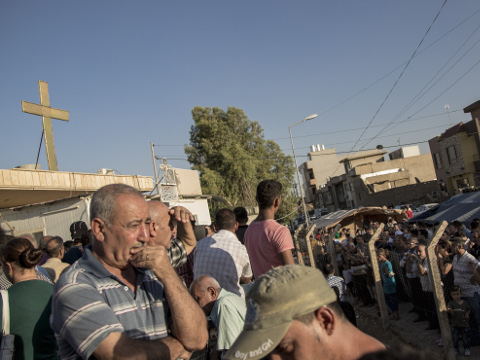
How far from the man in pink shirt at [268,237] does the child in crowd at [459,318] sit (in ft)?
14.5

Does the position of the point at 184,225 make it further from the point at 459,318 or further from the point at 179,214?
the point at 459,318

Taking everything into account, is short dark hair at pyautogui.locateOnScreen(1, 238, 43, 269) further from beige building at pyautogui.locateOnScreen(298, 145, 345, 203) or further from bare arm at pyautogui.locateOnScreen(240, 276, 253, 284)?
beige building at pyautogui.locateOnScreen(298, 145, 345, 203)

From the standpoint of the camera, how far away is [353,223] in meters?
25.3

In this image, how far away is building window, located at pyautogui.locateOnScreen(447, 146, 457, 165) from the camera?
40.8 m

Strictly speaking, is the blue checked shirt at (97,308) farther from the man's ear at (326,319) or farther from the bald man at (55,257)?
the bald man at (55,257)

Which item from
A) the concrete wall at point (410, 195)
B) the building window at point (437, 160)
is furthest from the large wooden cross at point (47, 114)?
the building window at point (437, 160)

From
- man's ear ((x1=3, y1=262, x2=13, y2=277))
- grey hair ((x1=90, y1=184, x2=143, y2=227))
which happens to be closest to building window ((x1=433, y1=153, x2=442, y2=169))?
man's ear ((x1=3, y1=262, x2=13, y2=277))

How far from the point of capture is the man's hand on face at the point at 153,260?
200 centimetres

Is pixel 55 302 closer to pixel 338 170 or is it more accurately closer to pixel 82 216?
pixel 82 216

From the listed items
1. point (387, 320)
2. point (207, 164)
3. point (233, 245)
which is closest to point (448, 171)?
point (207, 164)

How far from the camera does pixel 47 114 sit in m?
15.0

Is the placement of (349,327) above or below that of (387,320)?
above

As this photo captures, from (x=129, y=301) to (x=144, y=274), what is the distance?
0.20 metres

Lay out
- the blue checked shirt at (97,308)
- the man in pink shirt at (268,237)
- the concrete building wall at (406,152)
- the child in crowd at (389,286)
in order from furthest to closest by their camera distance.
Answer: the concrete building wall at (406,152), the child in crowd at (389,286), the man in pink shirt at (268,237), the blue checked shirt at (97,308)
